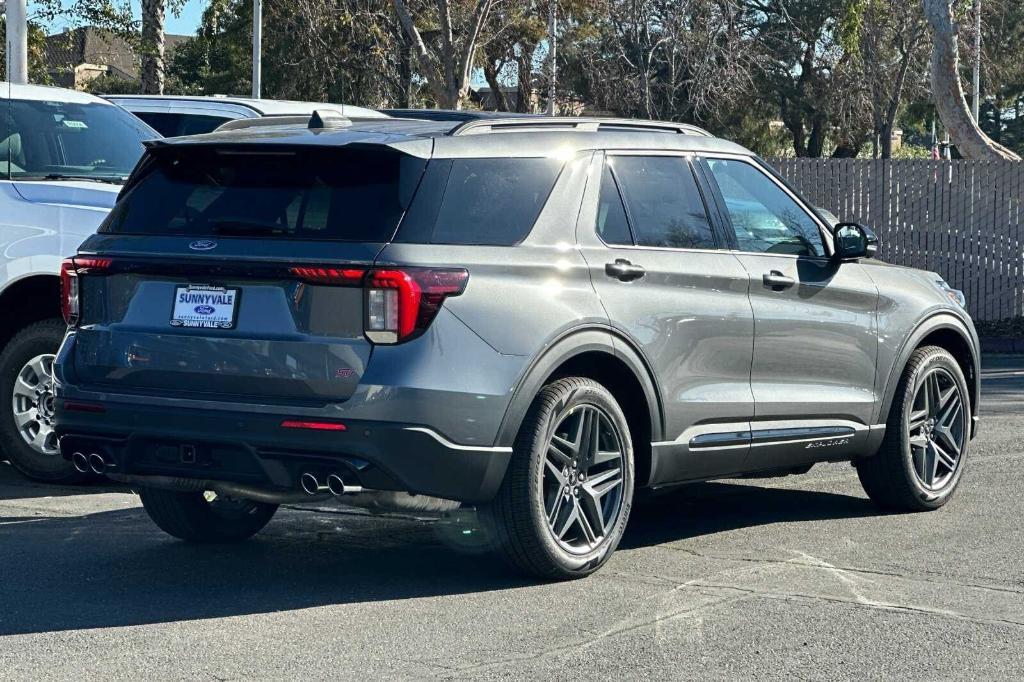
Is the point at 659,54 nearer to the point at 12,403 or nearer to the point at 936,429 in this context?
the point at 936,429

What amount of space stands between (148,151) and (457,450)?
1.79 m

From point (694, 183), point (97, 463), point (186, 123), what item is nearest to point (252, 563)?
point (97, 463)

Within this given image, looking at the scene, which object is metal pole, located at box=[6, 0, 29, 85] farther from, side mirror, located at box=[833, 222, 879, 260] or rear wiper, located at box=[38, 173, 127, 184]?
side mirror, located at box=[833, 222, 879, 260]

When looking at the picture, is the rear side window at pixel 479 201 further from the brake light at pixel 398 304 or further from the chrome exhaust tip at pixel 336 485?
the chrome exhaust tip at pixel 336 485

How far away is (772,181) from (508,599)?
2599 millimetres

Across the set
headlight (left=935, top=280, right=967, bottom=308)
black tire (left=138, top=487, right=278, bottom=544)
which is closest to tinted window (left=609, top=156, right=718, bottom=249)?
headlight (left=935, top=280, right=967, bottom=308)

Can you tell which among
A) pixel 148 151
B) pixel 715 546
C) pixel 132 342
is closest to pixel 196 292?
pixel 132 342

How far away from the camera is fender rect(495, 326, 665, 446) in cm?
588

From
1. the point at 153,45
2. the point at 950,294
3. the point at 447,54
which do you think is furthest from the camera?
the point at 153,45

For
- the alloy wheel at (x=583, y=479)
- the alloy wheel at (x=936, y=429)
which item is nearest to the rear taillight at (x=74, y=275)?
the alloy wheel at (x=583, y=479)

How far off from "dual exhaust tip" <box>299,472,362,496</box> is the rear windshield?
85 centimetres

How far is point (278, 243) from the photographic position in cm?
585

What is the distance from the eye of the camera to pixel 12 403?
848 centimetres

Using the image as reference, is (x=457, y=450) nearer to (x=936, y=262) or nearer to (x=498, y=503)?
(x=498, y=503)
